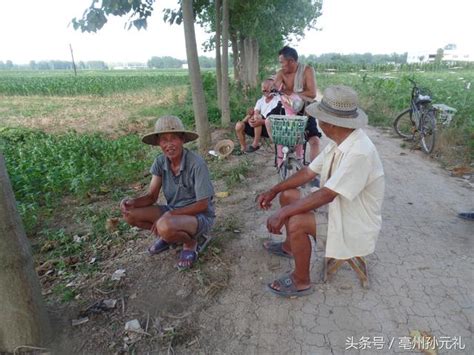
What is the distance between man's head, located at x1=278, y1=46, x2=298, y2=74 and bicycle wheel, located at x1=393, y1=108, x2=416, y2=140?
Result: 178 inches

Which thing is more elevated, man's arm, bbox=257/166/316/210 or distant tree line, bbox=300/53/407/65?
distant tree line, bbox=300/53/407/65

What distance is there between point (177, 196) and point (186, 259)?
58 centimetres

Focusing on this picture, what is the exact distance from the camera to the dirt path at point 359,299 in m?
2.30

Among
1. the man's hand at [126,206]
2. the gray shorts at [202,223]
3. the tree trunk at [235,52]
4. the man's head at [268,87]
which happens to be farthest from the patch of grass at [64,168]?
the tree trunk at [235,52]

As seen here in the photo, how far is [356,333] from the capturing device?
7.63ft

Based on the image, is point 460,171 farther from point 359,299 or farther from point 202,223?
point 202,223

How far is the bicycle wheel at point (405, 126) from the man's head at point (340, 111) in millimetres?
6032

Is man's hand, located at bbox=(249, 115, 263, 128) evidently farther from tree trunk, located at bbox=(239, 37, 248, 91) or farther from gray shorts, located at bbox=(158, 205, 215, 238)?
tree trunk, located at bbox=(239, 37, 248, 91)

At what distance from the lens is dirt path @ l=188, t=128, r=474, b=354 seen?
2297 millimetres

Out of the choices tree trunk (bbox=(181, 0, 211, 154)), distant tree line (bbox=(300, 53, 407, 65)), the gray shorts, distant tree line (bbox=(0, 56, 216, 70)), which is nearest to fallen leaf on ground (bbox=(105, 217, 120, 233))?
the gray shorts

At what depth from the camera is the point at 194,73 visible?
Result: 5773mm

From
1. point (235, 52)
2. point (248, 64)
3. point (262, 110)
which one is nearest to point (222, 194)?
point (262, 110)

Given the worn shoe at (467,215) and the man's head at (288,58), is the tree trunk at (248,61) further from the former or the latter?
the worn shoe at (467,215)

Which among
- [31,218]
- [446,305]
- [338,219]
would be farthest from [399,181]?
[31,218]
